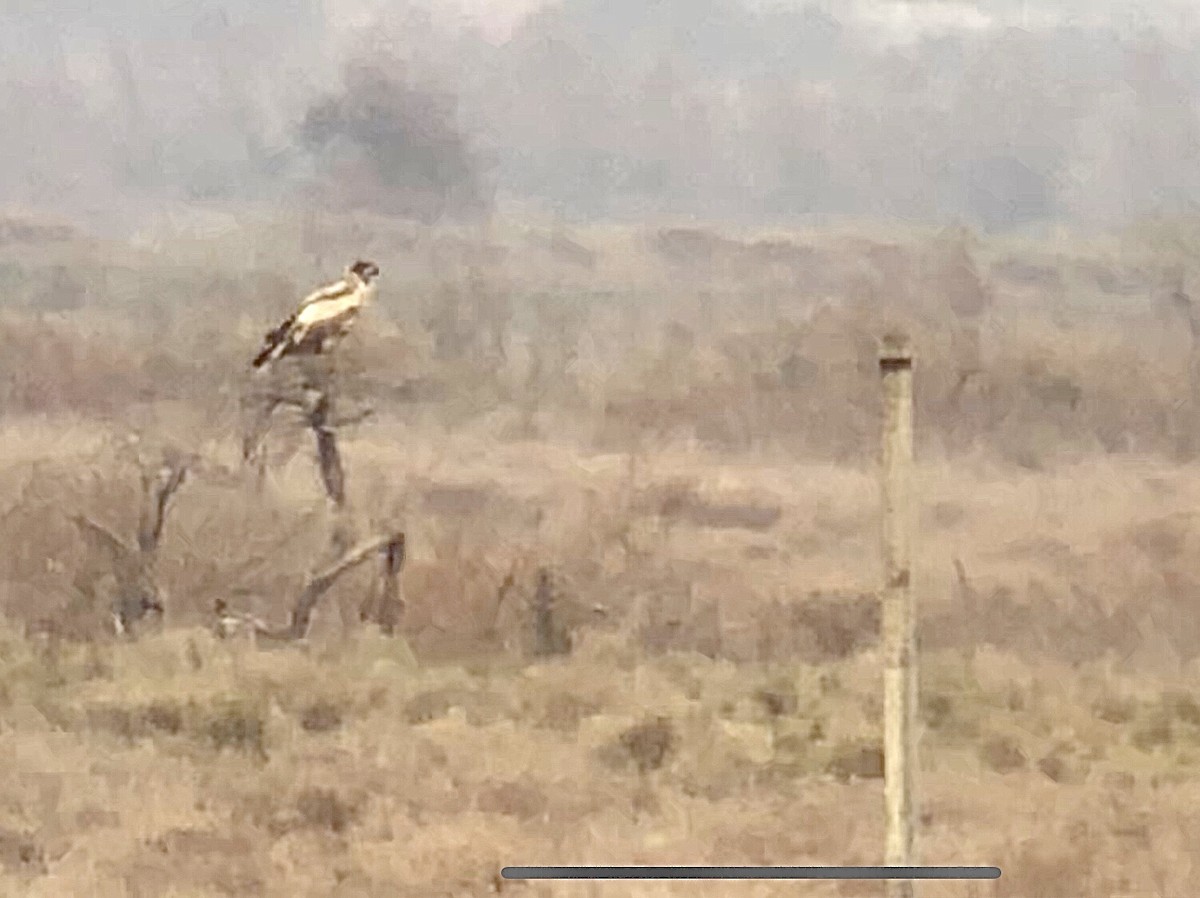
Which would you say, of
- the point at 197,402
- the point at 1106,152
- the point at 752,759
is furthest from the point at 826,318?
the point at 197,402

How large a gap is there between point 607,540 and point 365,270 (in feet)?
1.56

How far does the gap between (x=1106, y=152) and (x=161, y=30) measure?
49.2 inches

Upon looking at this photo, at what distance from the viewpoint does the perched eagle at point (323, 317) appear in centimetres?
220

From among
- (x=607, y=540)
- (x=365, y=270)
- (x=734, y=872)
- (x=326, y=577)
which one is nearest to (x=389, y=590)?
(x=326, y=577)

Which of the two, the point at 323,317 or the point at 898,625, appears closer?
the point at 898,625

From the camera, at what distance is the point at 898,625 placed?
6.88 feet

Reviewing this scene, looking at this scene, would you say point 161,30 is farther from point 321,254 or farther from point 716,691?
point 716,691

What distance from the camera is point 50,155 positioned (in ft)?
7.27

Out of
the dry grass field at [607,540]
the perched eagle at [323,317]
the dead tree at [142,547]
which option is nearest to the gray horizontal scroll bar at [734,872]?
the dry grass field at [607,540]

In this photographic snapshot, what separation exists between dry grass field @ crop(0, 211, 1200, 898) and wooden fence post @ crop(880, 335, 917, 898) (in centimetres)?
4

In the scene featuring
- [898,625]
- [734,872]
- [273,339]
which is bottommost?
[734,872]

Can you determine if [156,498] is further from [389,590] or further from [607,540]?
[607,540]

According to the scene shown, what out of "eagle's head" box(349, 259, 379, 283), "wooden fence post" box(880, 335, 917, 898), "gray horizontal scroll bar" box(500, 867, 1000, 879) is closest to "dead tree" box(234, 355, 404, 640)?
"eagle's head" box(349, 259, 379, 283)

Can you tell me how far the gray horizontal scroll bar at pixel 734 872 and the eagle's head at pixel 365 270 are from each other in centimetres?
78
